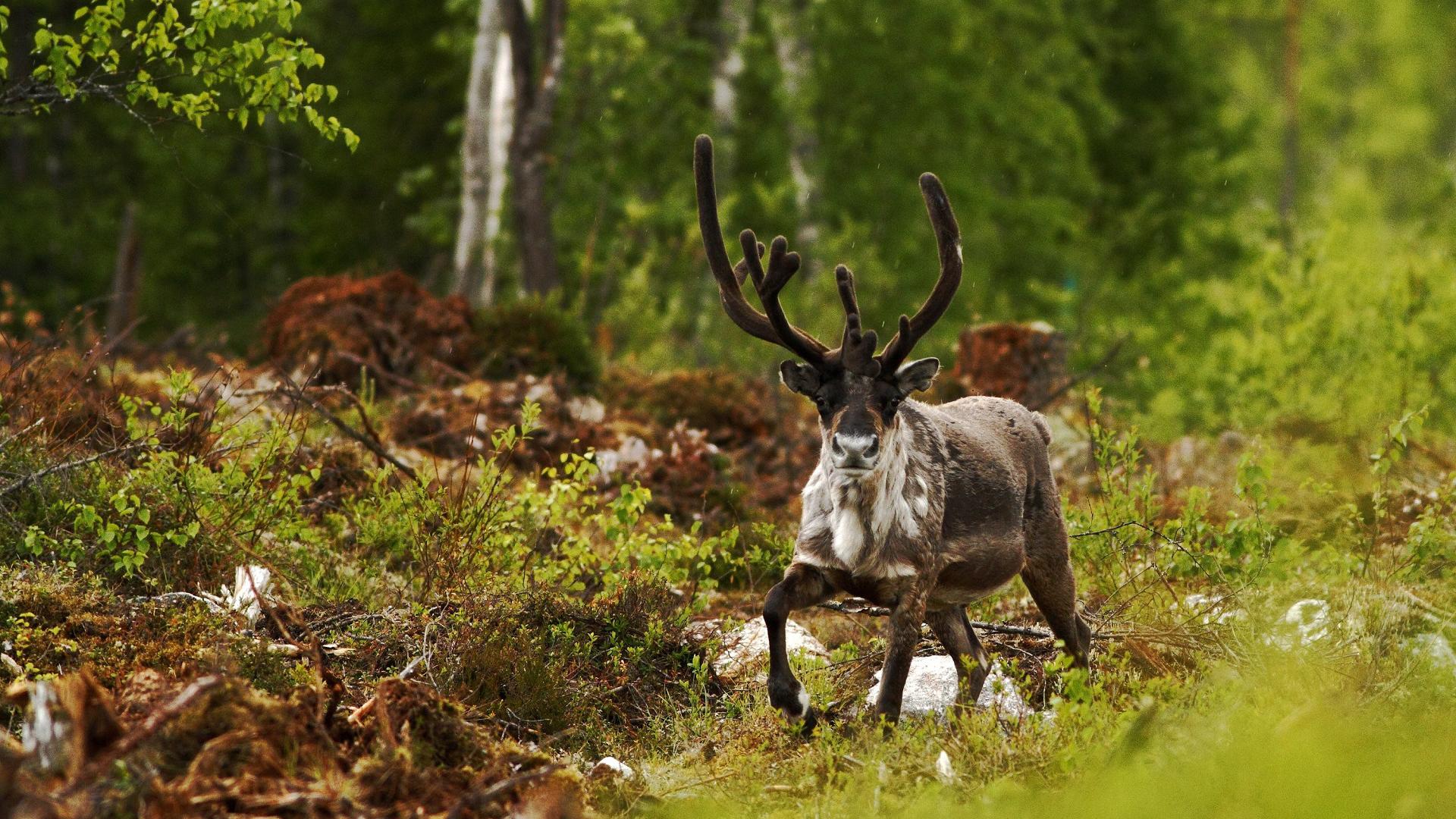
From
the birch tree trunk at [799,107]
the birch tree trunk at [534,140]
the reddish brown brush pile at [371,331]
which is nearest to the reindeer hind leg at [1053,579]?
the reddish brown brush pile at [371,331]

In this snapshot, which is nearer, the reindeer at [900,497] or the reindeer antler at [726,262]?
the reindeer at [900,497]

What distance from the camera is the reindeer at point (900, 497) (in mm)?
7000

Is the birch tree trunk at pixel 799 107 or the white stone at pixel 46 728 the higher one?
the birch tree trunk at pixel 799 107

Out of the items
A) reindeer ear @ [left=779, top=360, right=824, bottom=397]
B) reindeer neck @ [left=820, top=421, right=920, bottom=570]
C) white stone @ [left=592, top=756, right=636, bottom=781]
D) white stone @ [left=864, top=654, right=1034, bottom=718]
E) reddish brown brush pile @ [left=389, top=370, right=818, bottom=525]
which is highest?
reindeer ear @ [left=779, top=360, right=824, bottom=397]

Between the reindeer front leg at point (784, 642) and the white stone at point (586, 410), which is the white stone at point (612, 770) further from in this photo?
the white stone at point (586, 410)

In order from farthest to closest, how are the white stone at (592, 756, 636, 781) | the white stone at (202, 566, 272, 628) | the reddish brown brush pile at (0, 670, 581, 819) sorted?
the white stone at (202, 566, 272, 628) < the white stone at (592, 756, 636, 781) < the reddish brown brush pile at (0, 670, 581, 819)

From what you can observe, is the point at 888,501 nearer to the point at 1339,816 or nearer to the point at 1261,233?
the point at 1339,816

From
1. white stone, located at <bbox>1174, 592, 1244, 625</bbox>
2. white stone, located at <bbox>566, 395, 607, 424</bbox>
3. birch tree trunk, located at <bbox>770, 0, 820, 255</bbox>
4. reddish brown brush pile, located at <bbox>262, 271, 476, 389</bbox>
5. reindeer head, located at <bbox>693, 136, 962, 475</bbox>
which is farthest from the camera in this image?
birch tree trunk, located at <bbox>770, 0, 820, 255</bbox>

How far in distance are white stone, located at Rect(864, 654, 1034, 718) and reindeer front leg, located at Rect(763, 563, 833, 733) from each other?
72cm

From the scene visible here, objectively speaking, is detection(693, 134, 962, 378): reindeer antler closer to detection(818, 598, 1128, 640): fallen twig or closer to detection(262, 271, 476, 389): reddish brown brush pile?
detection(818, 598, 1128, 640): fallen twig

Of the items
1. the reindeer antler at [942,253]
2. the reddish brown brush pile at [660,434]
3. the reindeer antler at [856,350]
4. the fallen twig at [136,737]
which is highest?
the reindeer antler at [942,253]

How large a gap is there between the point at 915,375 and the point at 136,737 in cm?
362

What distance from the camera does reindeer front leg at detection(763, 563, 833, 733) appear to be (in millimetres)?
6898

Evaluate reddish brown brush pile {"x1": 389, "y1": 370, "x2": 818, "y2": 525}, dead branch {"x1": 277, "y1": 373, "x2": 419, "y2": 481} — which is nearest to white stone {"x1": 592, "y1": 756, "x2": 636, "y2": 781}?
dead branch {"x1": 277, "y1": 373, "x2": 419, "y2": 481}
